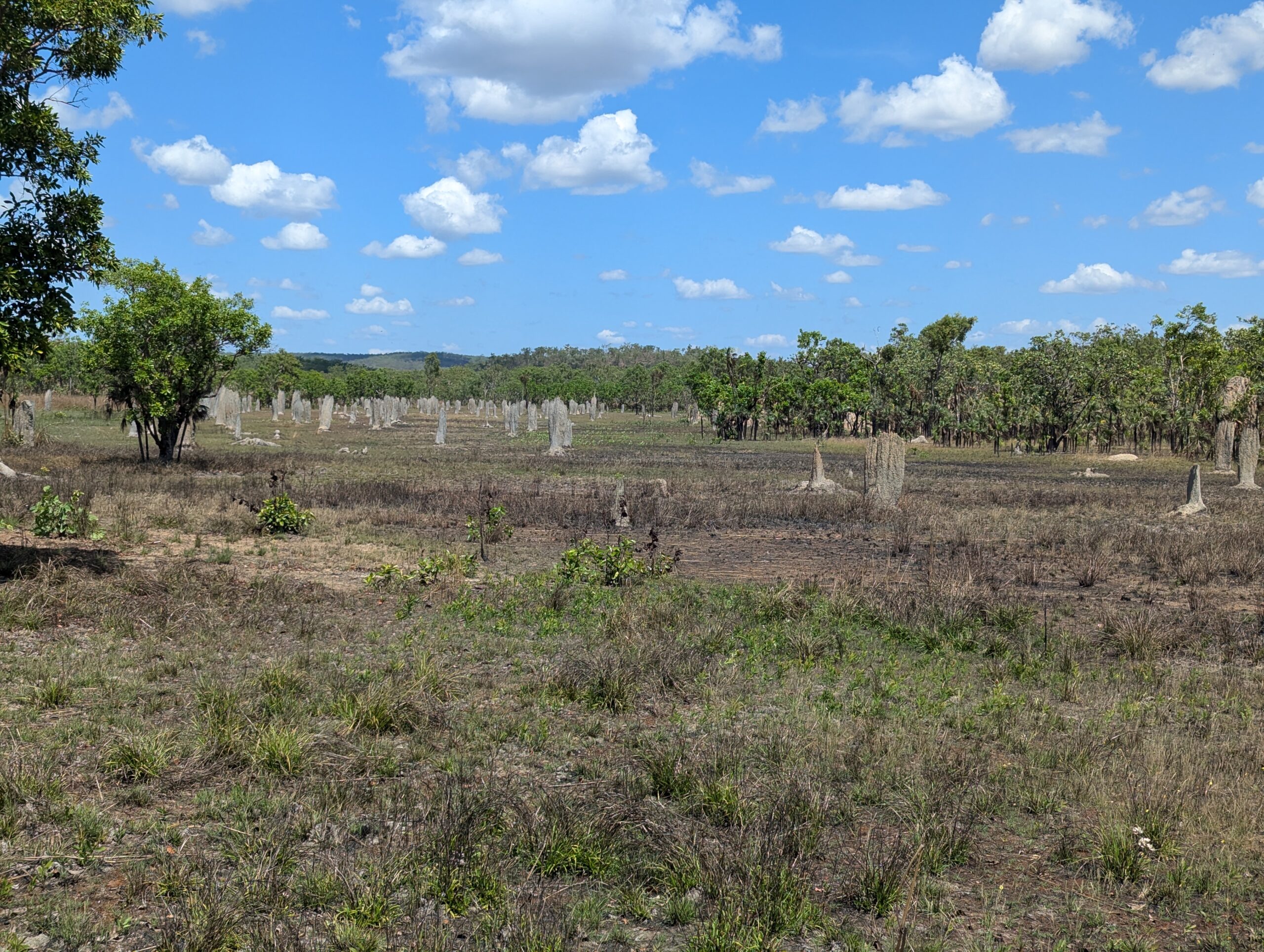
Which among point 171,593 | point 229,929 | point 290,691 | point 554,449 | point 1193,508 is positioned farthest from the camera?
Answer: point 554,449

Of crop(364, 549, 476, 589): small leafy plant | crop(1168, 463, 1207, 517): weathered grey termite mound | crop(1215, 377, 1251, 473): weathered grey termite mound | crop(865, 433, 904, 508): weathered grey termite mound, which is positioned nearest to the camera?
crop(364, 549, 476, 589): small leafy plant

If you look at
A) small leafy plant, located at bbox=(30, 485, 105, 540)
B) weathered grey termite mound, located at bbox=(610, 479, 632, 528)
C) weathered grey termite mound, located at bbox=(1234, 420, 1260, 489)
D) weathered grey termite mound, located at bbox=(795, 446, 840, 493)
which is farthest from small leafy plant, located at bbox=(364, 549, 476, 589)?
weathered grey termite mound, located at bbox=(1234, 420, 1260, 489)

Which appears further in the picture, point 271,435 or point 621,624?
point 271,435

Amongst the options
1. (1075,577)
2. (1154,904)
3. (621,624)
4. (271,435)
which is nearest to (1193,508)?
(1075,577)

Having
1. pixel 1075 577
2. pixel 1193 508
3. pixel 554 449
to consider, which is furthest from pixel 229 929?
pixel 554 449

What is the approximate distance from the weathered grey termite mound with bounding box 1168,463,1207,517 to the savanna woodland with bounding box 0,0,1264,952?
0.71 ft

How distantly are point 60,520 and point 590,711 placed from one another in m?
10.7

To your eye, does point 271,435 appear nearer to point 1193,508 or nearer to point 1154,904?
point 1193,508

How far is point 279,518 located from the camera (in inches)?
Answer: 691

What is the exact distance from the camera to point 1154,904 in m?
5.18

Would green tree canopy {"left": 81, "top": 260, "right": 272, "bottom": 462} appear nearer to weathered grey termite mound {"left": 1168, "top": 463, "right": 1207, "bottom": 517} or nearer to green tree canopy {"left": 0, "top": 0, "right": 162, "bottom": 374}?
green tree canopy {"left": 0, "top": 0, "right": 162, "bottom": 374}

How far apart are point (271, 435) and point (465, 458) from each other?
19.0m

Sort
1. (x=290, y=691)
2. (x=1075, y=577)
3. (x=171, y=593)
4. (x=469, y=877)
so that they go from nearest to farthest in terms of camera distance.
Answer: (x=469, y=877)
(x=290, y=691)
(x=171, y=593)
(x=1075, y=577)

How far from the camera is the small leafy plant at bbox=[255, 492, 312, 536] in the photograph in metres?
17.5
